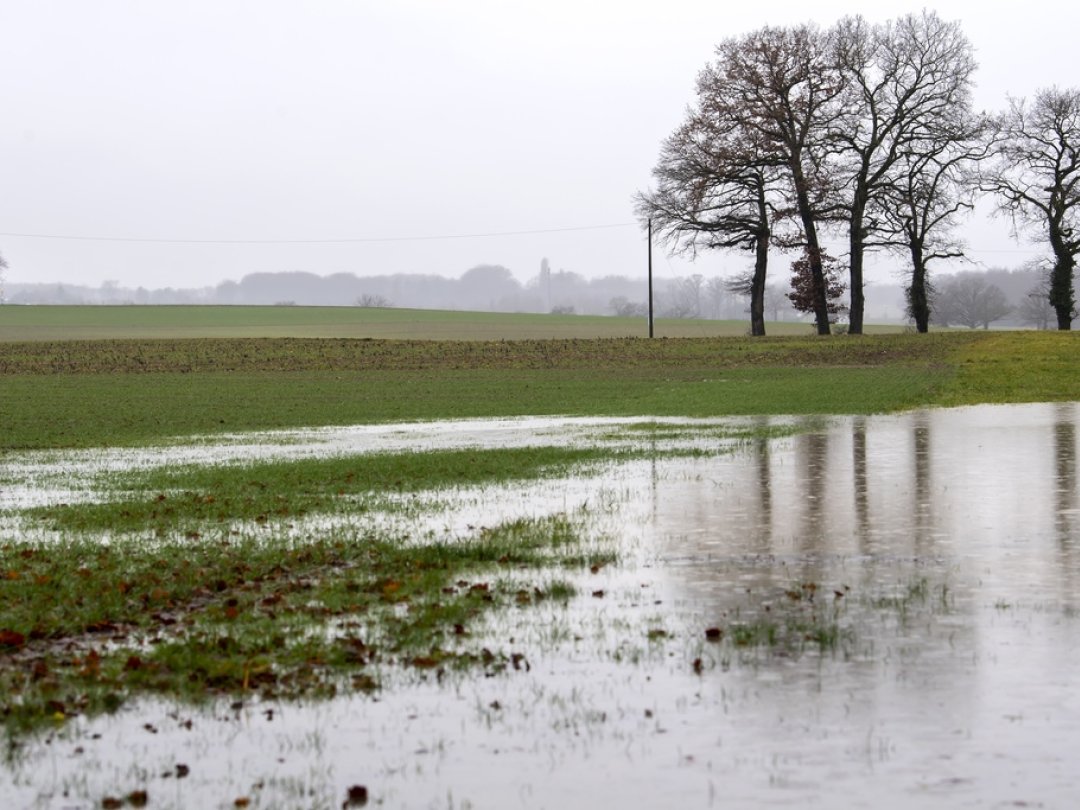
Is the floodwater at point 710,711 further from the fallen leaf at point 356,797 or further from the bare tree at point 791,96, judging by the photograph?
the bare tree at point 791,96

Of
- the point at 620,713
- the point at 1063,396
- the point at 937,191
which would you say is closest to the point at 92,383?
the point at 1063,396

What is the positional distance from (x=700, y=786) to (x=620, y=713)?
Answer: 114cm

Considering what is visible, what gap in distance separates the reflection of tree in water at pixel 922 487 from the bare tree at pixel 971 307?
5793 inches

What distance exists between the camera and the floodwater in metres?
6.07

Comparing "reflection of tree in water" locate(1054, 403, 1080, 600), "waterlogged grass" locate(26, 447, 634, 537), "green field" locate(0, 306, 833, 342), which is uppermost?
"green field" locate(0, 306, 833, 342)

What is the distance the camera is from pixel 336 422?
3136 cm

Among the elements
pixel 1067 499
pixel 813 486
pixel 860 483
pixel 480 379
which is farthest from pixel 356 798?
pixel 480 379

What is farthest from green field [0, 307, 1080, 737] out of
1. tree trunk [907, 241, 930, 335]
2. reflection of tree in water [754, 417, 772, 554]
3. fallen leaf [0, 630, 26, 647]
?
tree trunk [907, 241, 930, 335]

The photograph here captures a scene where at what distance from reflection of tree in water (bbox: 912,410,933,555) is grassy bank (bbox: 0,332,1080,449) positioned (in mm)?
6386

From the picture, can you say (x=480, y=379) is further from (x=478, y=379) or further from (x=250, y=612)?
(x=250, y=612)

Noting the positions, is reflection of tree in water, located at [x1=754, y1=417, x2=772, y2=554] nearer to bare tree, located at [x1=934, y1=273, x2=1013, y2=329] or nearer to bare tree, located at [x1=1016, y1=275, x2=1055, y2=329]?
bare tree, located at [x1=1016, y1=275, x2=1055, y2=329]

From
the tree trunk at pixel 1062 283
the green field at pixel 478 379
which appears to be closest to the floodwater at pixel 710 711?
the green field at pixel 478 379

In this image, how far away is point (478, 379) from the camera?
164 ft

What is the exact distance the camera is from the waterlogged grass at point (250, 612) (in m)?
7.85
